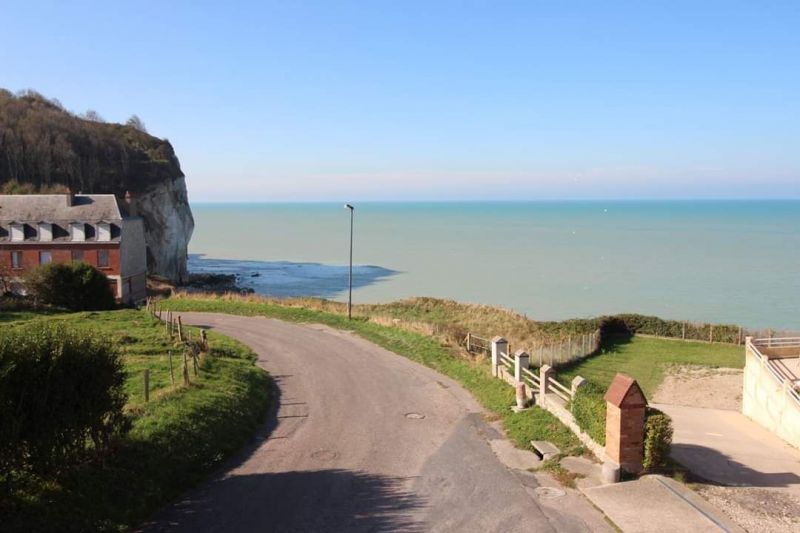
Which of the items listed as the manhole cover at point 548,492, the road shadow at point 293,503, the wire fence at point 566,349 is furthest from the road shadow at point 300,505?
the wire fence at point 566,349

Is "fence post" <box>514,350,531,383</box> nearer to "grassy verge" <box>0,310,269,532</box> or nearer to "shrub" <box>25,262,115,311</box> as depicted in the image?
"grassy verge" <box>0,310,269,532</box>

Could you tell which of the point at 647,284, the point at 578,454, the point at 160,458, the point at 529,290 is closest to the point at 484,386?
the point at 578,454

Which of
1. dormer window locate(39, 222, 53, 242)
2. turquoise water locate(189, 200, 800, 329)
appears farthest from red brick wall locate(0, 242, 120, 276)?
turquoise water locate(189, 200, 800, 329)

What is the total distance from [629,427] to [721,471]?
5030mm

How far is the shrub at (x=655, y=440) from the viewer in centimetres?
1260

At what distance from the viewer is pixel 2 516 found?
29.7 ft

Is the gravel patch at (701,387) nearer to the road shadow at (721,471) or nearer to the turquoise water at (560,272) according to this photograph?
the road shadow at (721,471)

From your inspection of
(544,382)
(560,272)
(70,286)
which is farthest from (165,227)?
(544,382)

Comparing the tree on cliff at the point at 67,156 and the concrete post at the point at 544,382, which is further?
the tree on cliff at the point at 67,156

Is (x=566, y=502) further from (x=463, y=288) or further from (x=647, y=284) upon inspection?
(x=647, y=284)

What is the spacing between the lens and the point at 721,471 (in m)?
15.8

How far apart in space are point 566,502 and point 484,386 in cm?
897

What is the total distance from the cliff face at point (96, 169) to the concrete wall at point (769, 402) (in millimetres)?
65953

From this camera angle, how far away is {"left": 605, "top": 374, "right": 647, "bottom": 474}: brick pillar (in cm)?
1267
